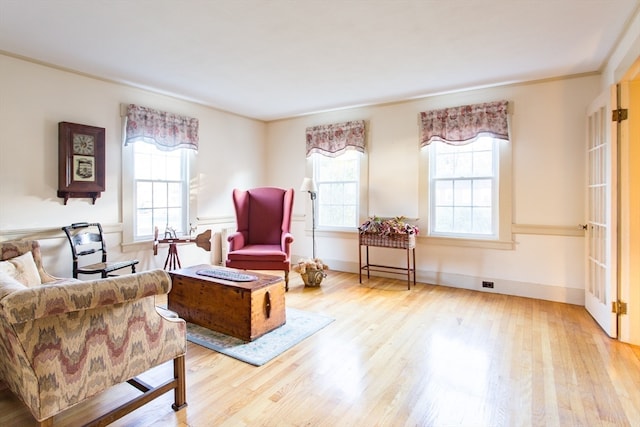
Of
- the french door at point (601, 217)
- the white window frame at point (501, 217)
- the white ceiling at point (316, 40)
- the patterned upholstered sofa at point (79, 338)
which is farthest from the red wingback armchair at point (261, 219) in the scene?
the french door at point (601, 217)

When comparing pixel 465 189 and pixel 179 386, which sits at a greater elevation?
pixel 465 189

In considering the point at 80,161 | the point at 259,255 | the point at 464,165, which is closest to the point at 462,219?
the point at 464,165

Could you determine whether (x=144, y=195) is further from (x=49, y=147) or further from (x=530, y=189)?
(x=530, y=189)

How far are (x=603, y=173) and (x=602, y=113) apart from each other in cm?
51

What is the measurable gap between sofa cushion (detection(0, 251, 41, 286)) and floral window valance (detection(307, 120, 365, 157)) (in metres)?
3.56

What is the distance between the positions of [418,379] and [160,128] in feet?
12.4

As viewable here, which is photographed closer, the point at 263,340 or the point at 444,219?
the point at 263,340

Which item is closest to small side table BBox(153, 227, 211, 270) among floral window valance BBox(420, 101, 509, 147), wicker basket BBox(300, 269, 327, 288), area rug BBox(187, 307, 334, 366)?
area rug BBox(187, 307, 334, 366)

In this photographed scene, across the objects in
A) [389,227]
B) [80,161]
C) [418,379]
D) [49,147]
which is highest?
[49,147]

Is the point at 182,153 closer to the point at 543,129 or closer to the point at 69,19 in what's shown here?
the point at 69,19

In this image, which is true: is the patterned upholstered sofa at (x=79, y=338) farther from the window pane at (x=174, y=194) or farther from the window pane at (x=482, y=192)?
the window pane at (x=482, y=192)

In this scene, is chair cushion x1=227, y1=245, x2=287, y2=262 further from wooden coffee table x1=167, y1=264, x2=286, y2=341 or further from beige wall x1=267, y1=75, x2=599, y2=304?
beige wall x1=267, y1=75, x2=599, y2=304

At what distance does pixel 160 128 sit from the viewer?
13.2 feet

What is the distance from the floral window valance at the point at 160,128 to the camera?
3.76 meters
